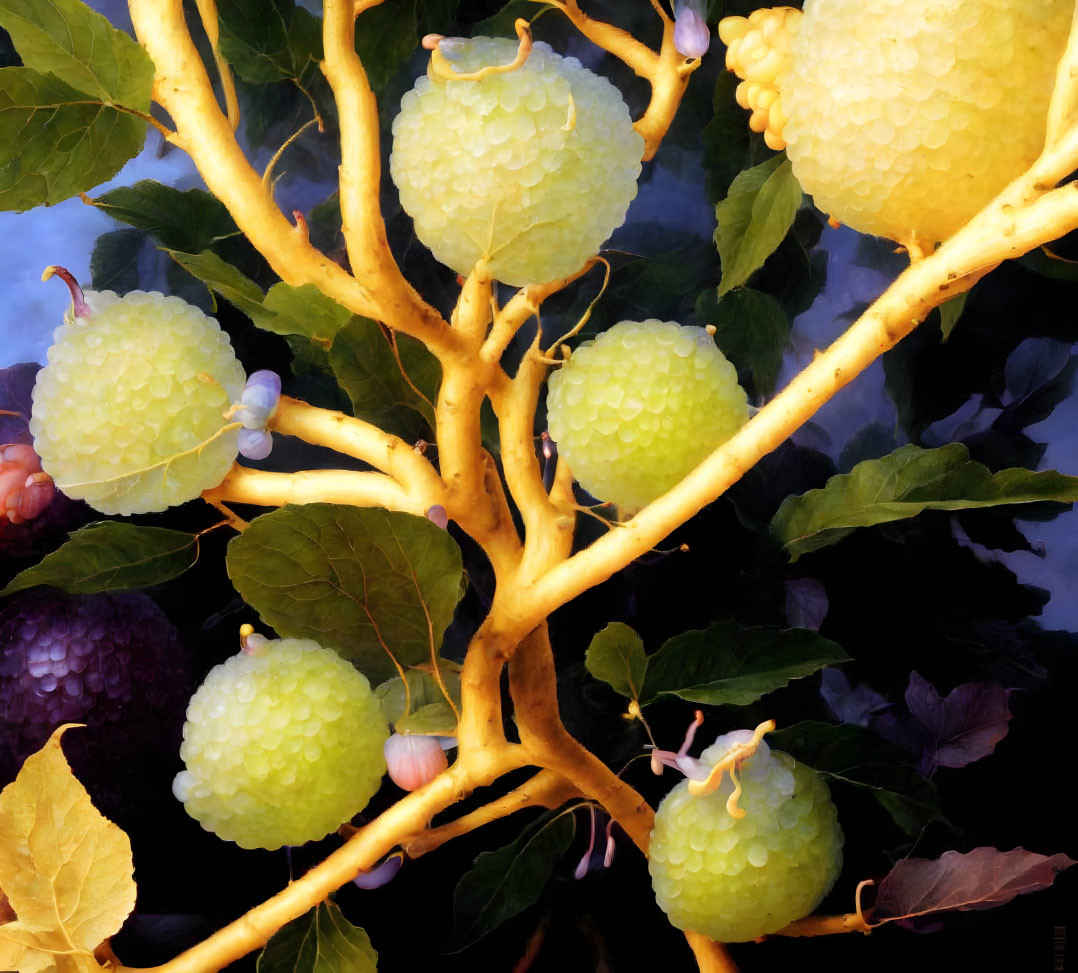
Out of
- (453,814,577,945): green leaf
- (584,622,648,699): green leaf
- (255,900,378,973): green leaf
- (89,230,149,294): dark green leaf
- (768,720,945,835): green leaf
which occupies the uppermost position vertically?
(89,230,149,294): dark green leaf

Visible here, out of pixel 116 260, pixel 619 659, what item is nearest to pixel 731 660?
pixel 619 659

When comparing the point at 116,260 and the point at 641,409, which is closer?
the point at 641,409

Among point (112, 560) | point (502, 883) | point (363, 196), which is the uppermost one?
point (363, 196)

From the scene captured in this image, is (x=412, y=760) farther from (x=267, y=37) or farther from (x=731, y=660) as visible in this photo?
(x=267, y=37)

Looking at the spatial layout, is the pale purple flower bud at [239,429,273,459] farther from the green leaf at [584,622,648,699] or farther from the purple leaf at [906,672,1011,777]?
the purple leaf at [906,672,1011,777]


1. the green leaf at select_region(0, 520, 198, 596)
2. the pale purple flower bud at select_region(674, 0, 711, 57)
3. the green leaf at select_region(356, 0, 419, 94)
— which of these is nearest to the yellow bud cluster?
the pale purple flower bud at select_region(674, 0, 711, 57)

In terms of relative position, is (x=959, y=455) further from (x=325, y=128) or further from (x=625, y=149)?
(x=325, y=128)
